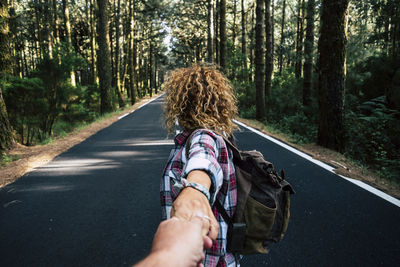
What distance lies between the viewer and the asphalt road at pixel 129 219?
9.53ft

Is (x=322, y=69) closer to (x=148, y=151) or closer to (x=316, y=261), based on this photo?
(x=148, y=151)

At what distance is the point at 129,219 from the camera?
3.80 metres

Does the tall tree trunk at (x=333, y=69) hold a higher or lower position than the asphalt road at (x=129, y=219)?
higher

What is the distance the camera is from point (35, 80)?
9.94 m

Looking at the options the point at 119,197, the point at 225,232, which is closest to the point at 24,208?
the point at 119,197

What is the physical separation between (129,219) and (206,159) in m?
2.86

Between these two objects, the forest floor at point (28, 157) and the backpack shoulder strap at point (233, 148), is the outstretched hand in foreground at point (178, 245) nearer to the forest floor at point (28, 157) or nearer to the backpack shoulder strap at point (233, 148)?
the backpack shoulder strap at point (233, 148)

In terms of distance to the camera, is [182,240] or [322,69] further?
[322,69]

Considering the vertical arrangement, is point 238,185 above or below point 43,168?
above

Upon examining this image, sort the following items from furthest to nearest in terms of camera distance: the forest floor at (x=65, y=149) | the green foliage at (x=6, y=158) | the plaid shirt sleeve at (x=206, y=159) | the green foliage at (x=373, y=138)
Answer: the green foliage at (x=373, y=138) → the green foliage at (x=6, y=158) → the forest floor at (x=65, y=149) → the plaid shirt sleeve at (x=206, y=159)

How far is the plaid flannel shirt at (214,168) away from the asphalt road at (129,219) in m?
1.49

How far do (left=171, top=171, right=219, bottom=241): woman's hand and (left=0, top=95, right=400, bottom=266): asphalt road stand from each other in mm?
2095

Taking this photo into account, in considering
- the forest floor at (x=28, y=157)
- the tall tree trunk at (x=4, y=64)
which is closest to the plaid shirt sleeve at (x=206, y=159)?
the forest floor at (x=28, y=157)

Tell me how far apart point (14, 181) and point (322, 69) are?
800cm
